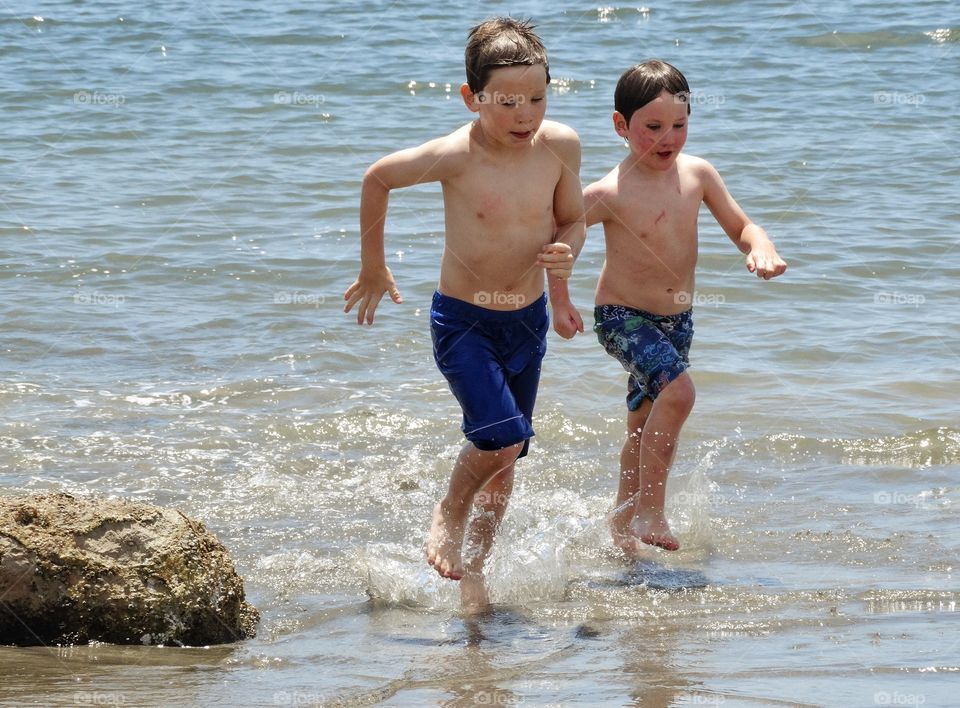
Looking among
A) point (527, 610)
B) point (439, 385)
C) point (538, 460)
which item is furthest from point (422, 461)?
point (527, 610)

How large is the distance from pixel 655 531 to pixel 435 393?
2247 mm

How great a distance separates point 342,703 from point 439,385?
3.66 metres
